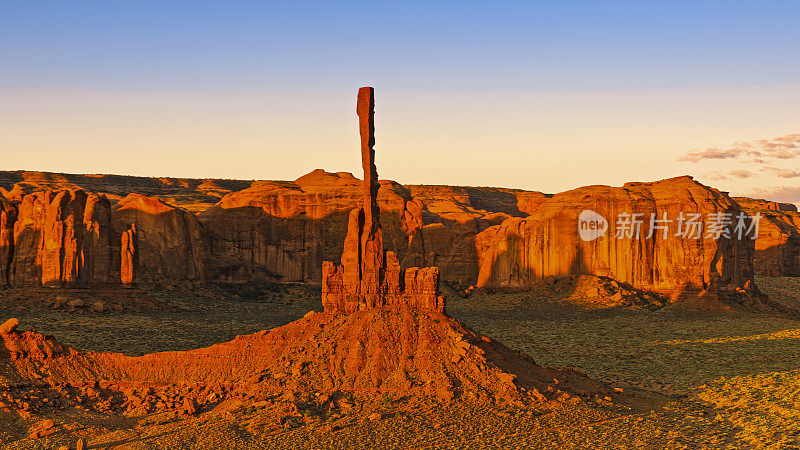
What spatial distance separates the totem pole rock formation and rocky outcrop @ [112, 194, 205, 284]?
3805 centimetres

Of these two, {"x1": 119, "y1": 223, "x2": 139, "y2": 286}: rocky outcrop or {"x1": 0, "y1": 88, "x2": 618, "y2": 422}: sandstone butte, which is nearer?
{"x1": 0, "y1": 88, "x2": 618, "y2": 422}: sandstone butte

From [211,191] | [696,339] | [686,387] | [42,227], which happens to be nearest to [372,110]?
[686,387]

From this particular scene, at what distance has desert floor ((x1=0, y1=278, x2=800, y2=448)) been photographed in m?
21.9

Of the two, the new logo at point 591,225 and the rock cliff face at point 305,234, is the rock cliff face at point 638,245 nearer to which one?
the new logo at point 591,225

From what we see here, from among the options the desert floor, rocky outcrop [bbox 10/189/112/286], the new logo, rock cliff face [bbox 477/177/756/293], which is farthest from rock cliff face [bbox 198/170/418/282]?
rocky outcrop [bbox 10/189/112/286]

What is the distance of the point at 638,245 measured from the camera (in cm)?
6253

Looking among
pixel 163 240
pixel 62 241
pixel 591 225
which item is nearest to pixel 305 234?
pixel 163 240

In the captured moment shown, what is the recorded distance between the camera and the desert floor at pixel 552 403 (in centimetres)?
2188

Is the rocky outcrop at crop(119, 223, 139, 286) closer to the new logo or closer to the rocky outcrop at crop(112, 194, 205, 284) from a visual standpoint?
the rocky outcrop at crop(112, 194, 205, 284)

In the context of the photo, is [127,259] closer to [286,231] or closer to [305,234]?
[286,231]

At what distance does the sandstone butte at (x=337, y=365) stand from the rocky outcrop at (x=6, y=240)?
103ft

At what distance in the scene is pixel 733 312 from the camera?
57281 millimetres

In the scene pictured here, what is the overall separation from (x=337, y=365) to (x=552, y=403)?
689cm

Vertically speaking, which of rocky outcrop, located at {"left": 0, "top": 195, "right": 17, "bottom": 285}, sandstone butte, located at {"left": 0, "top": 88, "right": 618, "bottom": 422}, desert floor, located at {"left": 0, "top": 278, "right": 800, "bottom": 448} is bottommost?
desert floor, located at {"left": 0, "top": 278, "right": 800, "bottom": 448}
